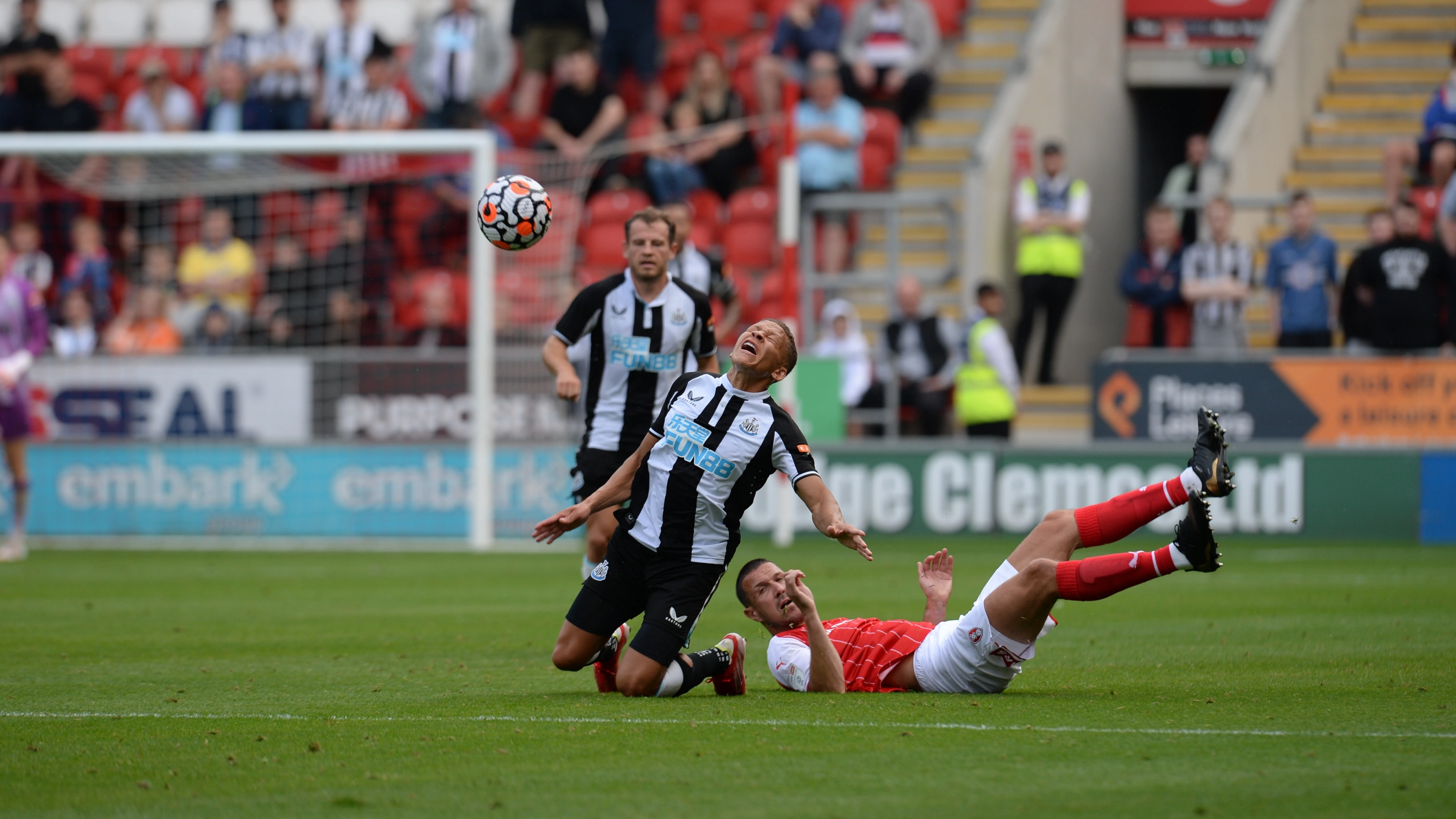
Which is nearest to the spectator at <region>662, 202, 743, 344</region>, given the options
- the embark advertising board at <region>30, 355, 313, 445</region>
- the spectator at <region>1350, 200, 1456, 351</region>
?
the embark advertising board at <region>30, 355, 313, 445</region>

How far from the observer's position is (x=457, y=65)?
21266 mm

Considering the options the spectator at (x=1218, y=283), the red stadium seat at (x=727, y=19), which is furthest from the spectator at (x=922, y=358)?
the red stadium seat at (x=727, y=19)

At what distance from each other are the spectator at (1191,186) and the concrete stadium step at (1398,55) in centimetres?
263

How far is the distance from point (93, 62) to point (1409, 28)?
17.9 metres

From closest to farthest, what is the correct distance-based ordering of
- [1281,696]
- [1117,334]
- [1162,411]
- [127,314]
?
[1281,696] < [1162,411] < [127,314] < [1117,334]

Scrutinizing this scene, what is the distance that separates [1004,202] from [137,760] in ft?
51.2

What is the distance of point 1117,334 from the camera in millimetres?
20906

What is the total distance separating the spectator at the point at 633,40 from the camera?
2120 centimetres

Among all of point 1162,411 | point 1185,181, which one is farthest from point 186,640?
point 1185,181

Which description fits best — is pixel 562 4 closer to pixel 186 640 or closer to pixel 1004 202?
pixel 1004 202

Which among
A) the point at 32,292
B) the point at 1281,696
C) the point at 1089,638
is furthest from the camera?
the point at 32,292

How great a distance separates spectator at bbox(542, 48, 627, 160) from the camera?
19.9 meters

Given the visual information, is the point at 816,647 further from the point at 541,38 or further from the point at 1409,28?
the point at 1409,28

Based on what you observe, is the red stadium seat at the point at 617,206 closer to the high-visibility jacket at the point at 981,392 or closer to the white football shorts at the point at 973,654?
the high-visibility jacket at the point at 981,392
